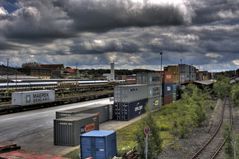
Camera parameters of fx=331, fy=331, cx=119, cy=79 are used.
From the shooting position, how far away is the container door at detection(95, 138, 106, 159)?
27.2 m

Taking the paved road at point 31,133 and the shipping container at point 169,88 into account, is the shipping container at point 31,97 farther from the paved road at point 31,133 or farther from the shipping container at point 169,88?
the shipping container at point 169,88

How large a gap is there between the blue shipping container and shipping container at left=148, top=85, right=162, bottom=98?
3798 cm

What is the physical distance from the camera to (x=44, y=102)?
74750 mm

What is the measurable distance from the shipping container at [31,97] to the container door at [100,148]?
142 ft

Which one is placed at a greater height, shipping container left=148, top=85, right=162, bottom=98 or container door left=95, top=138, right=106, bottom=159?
shipping container left=148, top=85, right=162, bottom=98

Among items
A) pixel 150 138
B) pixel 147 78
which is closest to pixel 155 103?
pixel 147 78

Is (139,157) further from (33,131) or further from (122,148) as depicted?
(33,131)

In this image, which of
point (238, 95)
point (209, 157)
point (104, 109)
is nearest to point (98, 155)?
point (209, 157)

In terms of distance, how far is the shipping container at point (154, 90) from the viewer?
65.7 metres

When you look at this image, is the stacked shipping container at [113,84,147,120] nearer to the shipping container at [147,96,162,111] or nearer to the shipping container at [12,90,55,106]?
the shipping container at [147,96,162,111]

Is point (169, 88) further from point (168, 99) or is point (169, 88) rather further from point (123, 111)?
point (123, 111)

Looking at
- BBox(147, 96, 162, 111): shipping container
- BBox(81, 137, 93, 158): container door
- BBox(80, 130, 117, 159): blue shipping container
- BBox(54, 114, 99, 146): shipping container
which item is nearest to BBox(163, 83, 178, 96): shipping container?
BBox(147, 96, 162, 111): shipping container

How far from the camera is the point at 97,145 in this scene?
27.4 meters

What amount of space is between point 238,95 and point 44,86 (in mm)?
51860
